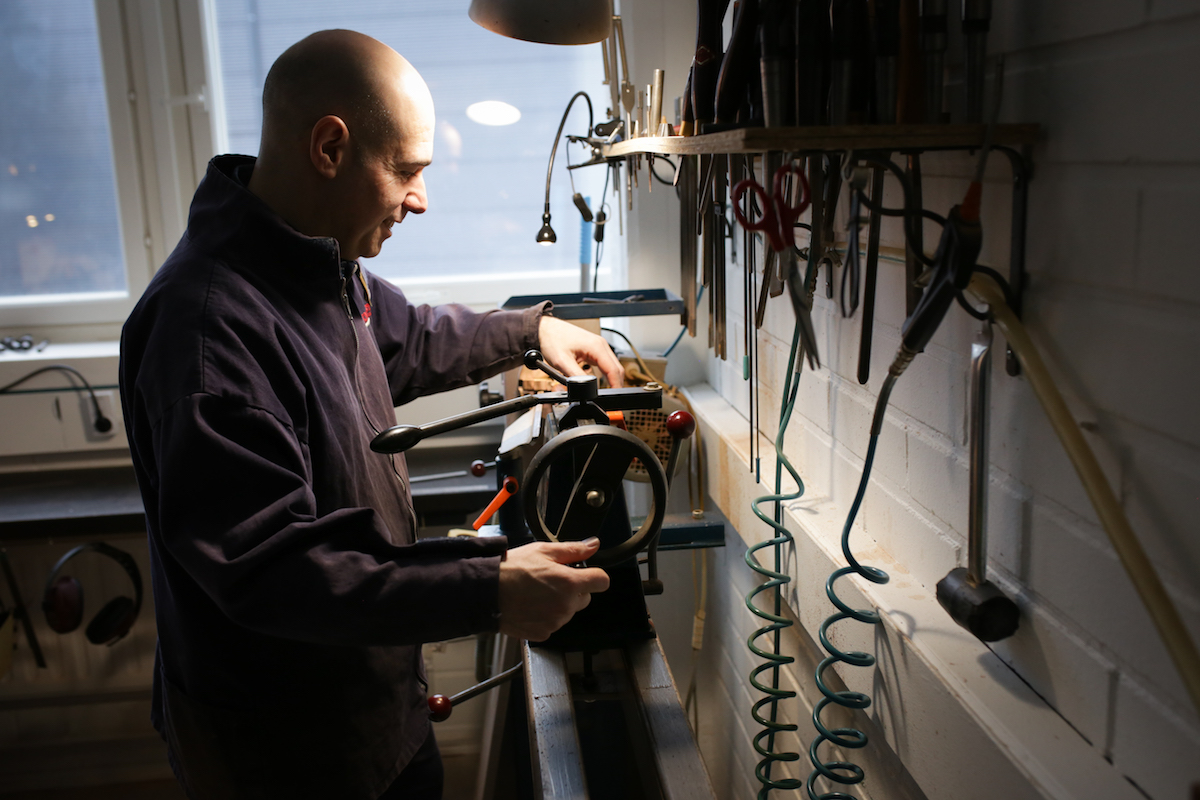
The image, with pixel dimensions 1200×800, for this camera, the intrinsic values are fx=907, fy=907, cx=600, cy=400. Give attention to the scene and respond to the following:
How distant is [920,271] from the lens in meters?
0.96

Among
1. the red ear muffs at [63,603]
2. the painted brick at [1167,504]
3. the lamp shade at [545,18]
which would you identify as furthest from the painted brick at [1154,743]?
the red ear muffs at [63,603]

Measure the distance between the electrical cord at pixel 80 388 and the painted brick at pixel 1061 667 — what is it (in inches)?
91.0

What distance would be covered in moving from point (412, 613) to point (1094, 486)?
2.13 feet

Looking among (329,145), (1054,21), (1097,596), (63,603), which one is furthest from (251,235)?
(63,603)

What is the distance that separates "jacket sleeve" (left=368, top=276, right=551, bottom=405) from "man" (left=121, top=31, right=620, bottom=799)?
5.7 inches

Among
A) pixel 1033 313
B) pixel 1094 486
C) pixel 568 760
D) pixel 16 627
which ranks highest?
pixel 1033 313

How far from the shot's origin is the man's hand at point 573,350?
5.10 ft

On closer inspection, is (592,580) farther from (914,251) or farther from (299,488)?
(914,251)

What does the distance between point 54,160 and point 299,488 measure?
216cm

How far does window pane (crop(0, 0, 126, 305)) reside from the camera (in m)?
2.52

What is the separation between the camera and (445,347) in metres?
1.62

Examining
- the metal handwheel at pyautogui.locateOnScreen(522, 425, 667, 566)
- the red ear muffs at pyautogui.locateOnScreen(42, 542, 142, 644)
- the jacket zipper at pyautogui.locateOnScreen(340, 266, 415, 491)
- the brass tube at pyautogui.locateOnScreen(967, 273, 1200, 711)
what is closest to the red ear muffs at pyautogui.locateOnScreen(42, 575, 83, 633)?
the red ear muffs at pyautogui.locateOnScreen(42, 542, 142, 644)

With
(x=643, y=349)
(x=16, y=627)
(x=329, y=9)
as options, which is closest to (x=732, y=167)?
(x=643, y=349)

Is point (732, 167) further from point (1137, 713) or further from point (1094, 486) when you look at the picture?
point (1137, 713)
